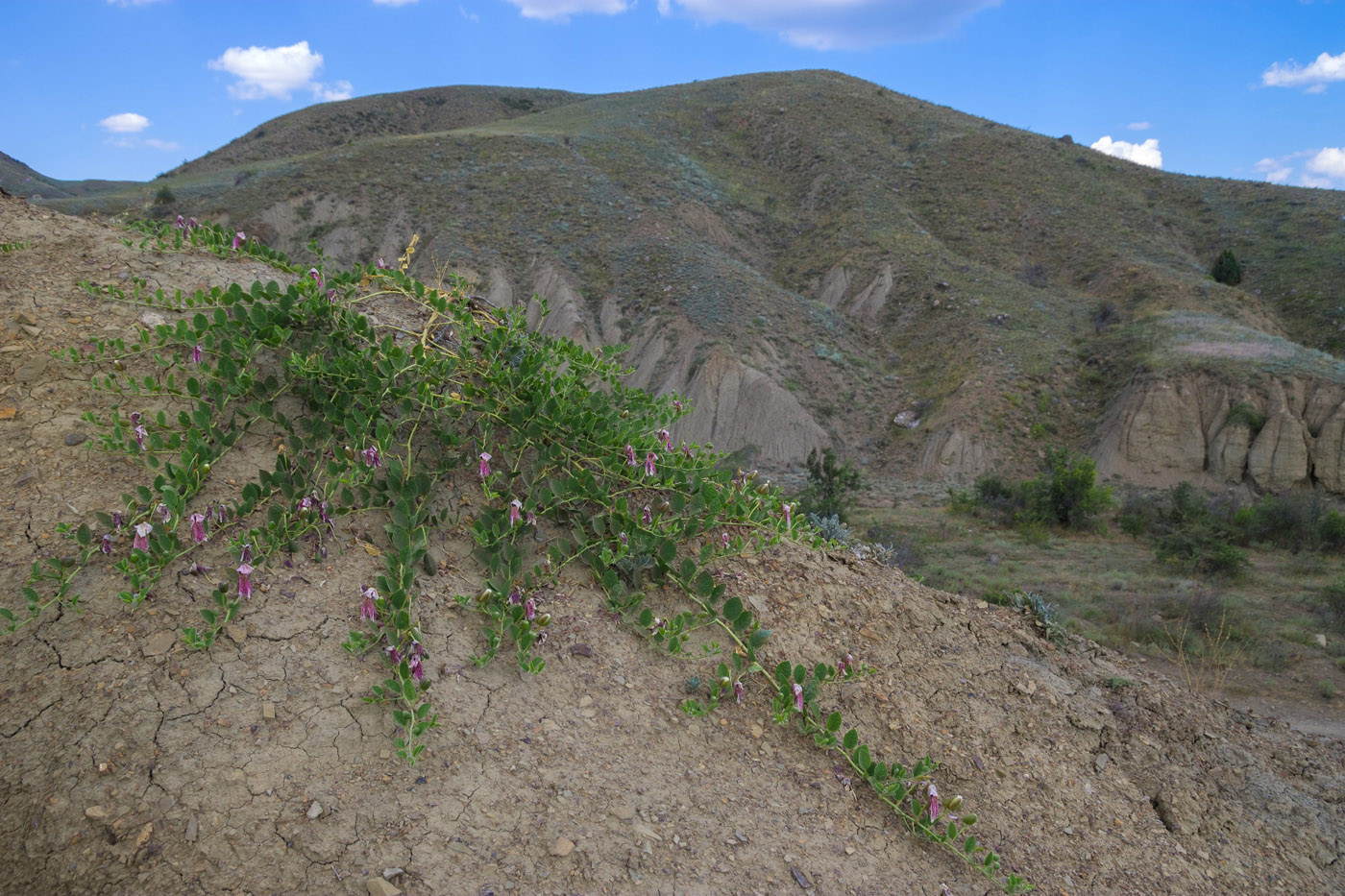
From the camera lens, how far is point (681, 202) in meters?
33.0

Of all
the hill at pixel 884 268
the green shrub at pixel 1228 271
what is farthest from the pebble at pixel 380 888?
the green shrub at pixel 1228 271

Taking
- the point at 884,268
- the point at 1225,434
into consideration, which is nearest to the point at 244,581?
the point at 1225,434

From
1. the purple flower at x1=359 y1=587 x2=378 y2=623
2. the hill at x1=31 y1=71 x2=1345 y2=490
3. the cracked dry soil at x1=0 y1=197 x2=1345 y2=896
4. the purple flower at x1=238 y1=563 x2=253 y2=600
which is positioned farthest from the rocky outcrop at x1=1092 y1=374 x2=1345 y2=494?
the purple flower at x1=238 y1=563 x2=253 y2=600

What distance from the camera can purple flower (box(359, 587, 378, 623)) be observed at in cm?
262

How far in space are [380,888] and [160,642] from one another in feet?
3.84

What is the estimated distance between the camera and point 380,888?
2.01 m

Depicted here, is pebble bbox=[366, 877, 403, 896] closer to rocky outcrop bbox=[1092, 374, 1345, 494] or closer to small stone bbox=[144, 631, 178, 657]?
small stone bbox=[144, 631, 178, 657]

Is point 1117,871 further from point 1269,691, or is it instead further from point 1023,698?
point 1269,691

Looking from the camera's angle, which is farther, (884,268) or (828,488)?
(884,268)

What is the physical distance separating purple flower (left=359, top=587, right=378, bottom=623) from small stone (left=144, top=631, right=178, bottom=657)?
599 mm

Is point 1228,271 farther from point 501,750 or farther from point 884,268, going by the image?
point 501,750

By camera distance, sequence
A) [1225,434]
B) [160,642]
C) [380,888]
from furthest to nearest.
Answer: [1225,434], [160,642], [380,888]

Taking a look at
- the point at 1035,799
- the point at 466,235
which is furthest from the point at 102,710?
the point at 466,235

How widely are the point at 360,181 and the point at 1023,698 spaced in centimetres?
3571
